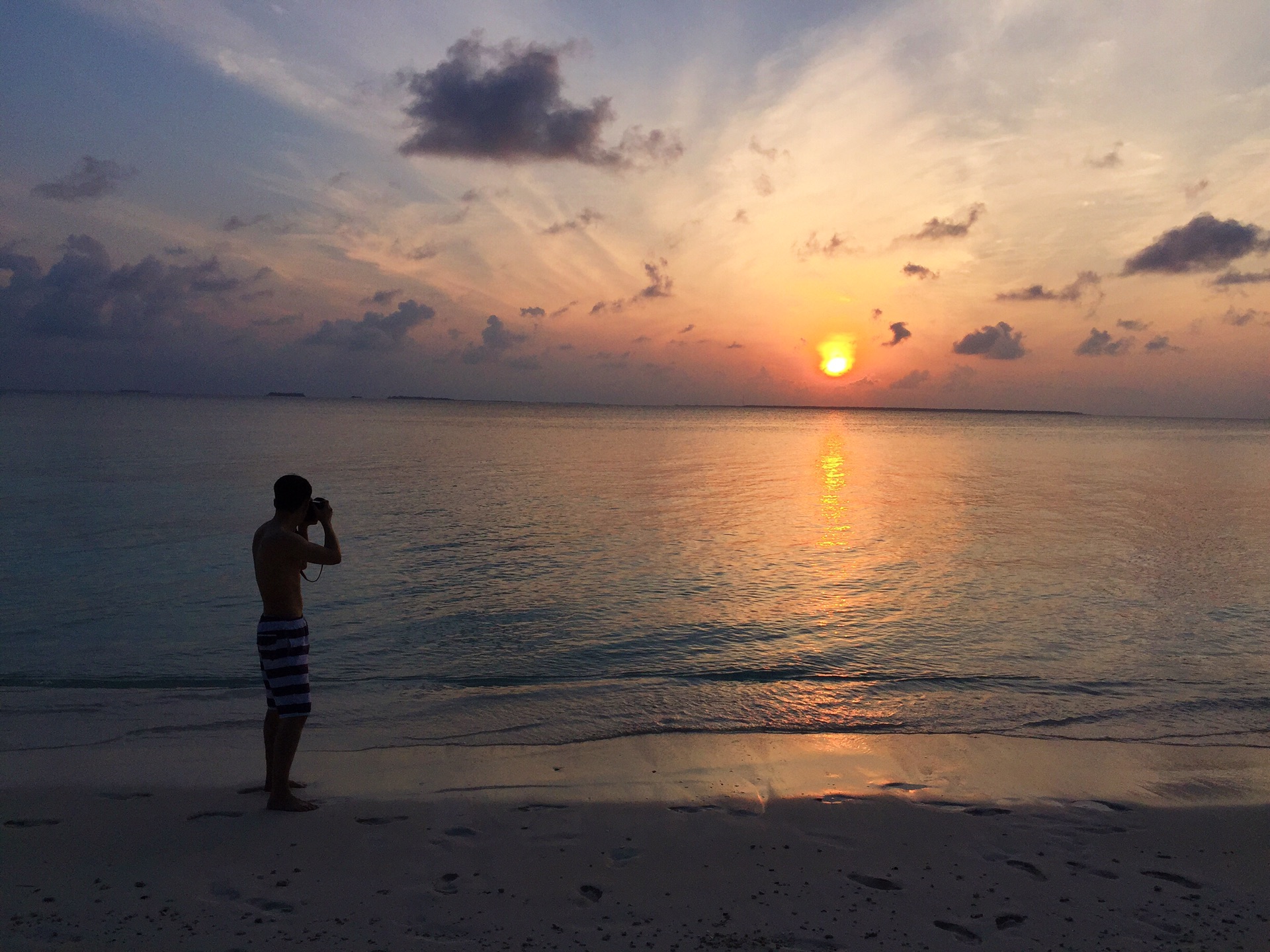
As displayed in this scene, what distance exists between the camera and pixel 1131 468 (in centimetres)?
4891

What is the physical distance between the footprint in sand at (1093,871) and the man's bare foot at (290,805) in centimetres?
563

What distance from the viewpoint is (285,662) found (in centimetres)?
575

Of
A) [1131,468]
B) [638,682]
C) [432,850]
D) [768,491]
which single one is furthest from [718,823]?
[1131,468]

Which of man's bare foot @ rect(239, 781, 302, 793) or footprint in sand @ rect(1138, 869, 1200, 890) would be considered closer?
footprint in sand @ rect(1138, 869, 1200, 890)

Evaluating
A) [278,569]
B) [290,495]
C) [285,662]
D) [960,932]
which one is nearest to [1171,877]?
[960,932]

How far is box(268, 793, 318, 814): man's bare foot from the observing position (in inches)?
231

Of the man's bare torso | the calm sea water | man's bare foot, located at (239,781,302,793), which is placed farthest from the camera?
the calm sea water

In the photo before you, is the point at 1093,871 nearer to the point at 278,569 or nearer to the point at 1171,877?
the point at 1171,877

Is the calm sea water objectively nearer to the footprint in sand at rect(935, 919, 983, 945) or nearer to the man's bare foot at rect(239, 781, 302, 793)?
the man's bare foot at rect(239, 781, 302, 793)

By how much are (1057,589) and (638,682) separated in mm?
10087

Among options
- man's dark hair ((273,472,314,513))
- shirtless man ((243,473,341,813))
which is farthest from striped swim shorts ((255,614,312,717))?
man's dark hair ((273,472,314,513))

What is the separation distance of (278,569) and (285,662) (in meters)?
0.72

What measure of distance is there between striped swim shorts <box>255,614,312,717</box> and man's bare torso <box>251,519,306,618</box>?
0.10m

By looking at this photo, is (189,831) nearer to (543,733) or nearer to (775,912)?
(543,733)
